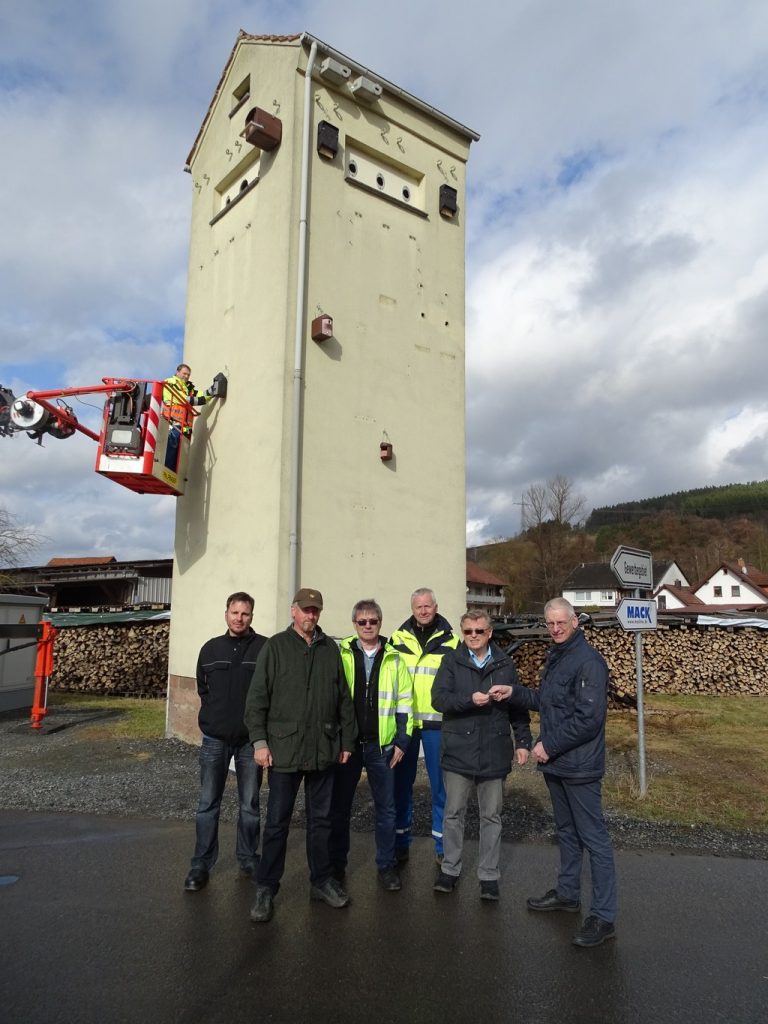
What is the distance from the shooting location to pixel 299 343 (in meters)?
9.12

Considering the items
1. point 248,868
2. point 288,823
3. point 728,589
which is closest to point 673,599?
point 728,589

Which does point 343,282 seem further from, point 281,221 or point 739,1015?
point 739,1015

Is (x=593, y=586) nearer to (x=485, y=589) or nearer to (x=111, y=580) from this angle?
(x=485, y=589)

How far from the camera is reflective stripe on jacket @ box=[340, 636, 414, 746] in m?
4.76

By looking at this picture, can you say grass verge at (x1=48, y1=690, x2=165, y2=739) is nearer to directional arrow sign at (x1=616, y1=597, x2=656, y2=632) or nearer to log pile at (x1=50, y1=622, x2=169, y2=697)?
log pile at (x1=50, y1=622, x2=169, y2=697)

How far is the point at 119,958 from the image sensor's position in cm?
356

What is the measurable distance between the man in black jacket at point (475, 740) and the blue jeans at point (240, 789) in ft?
4.09

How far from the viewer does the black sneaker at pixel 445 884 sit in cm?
448

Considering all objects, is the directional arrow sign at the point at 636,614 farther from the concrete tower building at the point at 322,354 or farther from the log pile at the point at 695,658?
the log pile at the point at 695,658

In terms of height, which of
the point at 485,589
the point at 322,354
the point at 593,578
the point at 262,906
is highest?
the point at 593,578

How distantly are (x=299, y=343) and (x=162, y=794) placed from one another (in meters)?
5.44

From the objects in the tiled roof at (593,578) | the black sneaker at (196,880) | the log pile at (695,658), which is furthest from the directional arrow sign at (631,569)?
the tiled roof at (593,578)

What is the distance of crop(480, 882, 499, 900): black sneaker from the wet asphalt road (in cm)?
7

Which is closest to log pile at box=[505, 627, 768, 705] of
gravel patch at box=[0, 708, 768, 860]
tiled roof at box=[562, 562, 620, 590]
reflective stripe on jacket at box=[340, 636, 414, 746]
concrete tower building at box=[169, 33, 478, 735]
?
concrete tower building at box=[169, 33, 478, 735]
